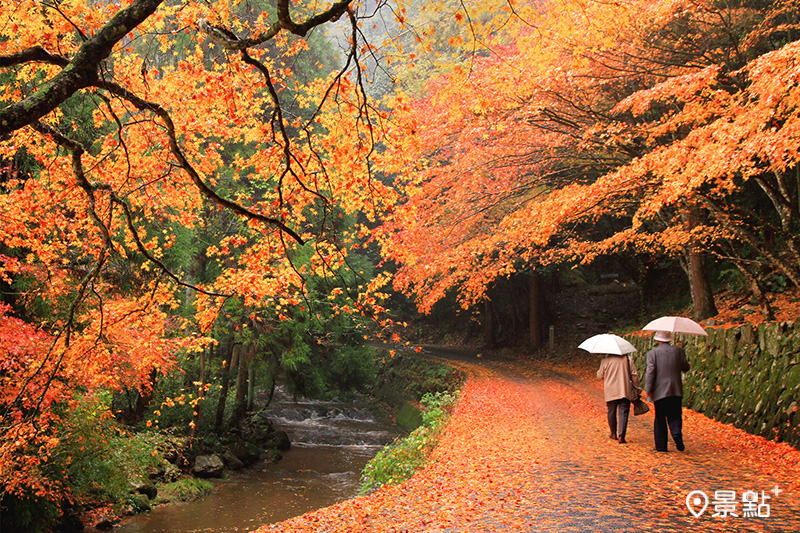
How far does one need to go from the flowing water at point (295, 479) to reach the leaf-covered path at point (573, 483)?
3.85 metres

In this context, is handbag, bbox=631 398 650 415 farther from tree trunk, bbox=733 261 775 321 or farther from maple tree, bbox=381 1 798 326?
tree trunk, bbox=733 261 775 321

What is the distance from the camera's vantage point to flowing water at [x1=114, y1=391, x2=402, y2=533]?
9.47 m

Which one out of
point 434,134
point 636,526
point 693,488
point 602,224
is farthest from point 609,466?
point 602,224

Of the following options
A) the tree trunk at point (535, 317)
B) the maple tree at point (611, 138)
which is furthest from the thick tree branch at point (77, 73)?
the tree trunk at point (535, 317)

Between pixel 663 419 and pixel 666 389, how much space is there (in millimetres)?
468

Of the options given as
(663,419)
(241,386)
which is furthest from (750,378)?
(241,386)

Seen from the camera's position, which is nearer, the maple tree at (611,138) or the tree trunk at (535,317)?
the maple tree at (611,138)

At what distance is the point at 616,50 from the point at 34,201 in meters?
11.1

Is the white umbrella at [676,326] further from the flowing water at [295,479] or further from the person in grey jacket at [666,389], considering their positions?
the flowing water at [295,479]

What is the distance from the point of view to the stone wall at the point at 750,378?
679 cm

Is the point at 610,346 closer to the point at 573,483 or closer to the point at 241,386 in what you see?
the point at 573,483

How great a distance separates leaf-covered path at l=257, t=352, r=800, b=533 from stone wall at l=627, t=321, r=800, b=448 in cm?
31

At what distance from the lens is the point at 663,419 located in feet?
21.6

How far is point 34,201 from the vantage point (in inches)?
269
